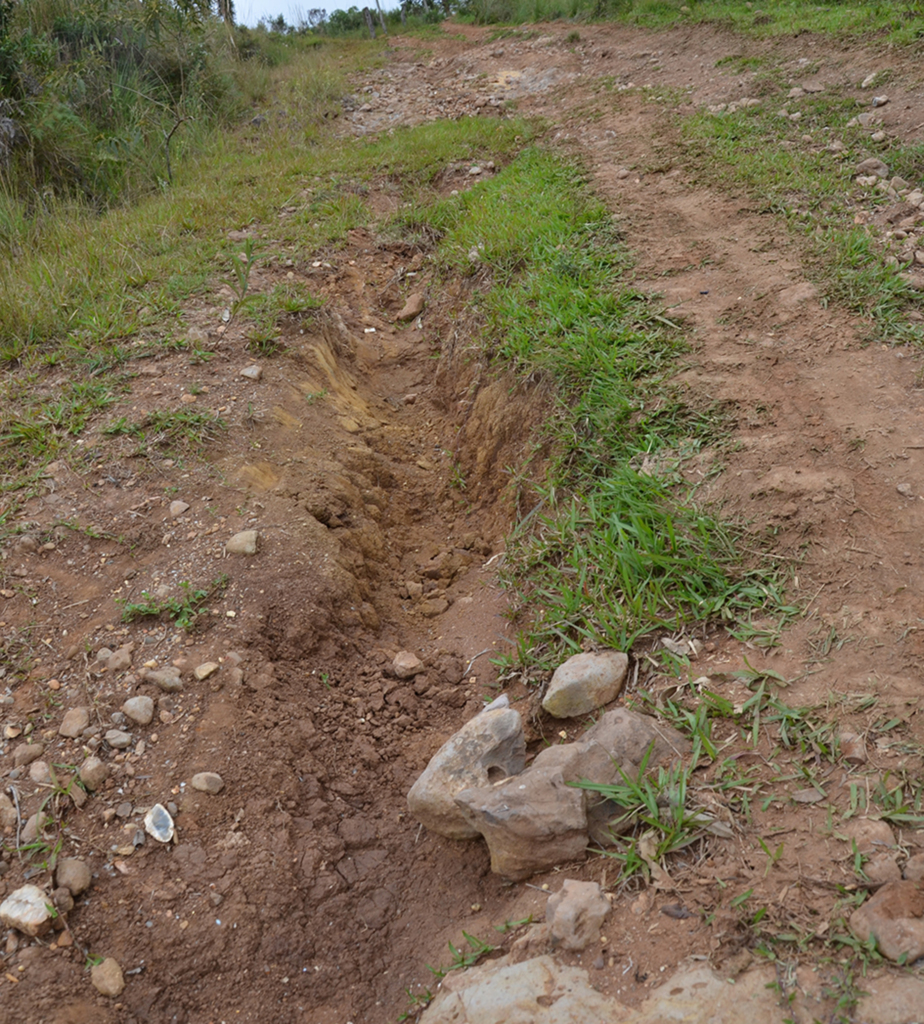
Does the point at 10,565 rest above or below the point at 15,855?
above

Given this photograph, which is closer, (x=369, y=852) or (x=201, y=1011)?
(x=201, y=1011)

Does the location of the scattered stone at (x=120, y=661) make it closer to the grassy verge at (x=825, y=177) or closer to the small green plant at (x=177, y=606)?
the small green plant at (x=177, y=606)

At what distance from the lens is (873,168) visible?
404 cm

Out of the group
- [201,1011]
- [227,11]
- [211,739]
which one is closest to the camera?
[201,1011]

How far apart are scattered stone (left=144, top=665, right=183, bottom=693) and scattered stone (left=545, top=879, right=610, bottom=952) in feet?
4.23

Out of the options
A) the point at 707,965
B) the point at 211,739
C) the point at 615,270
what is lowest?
the point at 707,965

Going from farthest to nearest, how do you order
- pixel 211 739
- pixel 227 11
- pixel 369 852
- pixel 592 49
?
1. pixel 227 11
2. pixel 592 49
3. pixel 211 739
4. pixel 369 852

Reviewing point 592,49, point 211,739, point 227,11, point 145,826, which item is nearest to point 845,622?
point 211,739

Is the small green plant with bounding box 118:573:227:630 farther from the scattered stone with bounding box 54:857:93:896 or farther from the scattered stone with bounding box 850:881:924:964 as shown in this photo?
the scattered stone with bounding box 850:881:924:964

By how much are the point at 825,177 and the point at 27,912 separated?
15.6 feet

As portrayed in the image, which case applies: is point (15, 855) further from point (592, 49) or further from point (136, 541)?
point (592, 49)

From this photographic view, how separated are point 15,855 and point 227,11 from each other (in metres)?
13.6

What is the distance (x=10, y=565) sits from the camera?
2588 mm

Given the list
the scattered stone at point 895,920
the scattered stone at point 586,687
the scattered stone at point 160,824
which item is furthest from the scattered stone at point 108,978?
the scattered stone at point 895,920
